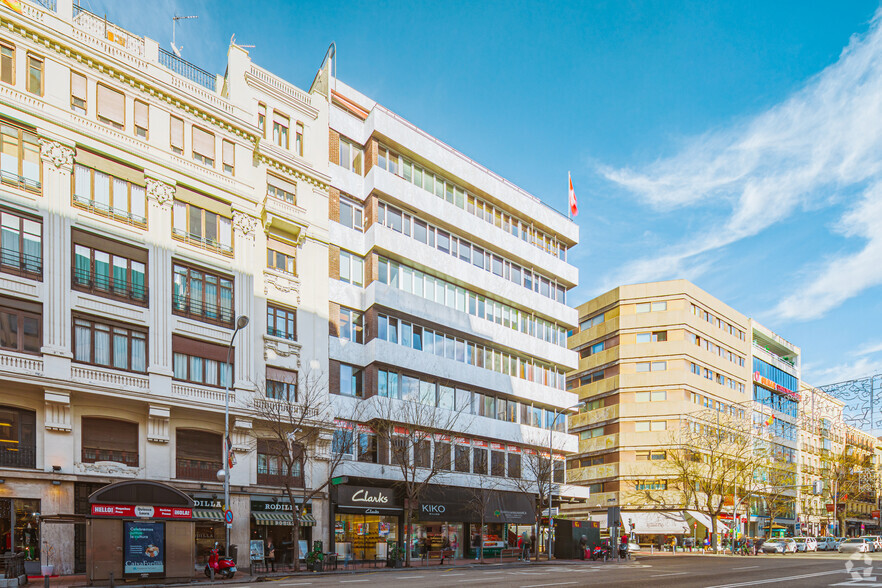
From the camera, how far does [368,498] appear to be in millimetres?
42312

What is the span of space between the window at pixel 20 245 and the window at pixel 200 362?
24.2 feet

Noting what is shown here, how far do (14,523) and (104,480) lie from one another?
380cm

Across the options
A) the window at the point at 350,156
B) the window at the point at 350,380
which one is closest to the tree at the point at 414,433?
the window at the point at 350,380

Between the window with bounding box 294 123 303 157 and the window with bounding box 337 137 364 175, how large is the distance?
3135mm

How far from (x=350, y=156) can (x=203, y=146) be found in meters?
11.1

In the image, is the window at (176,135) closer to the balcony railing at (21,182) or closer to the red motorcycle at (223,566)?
the balcony railing at (21,182)

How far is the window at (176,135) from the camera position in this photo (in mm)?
37406

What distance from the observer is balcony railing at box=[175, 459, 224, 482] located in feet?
114

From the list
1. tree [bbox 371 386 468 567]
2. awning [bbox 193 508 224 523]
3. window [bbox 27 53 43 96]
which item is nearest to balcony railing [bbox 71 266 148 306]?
window [bbox 27 53 43 96]

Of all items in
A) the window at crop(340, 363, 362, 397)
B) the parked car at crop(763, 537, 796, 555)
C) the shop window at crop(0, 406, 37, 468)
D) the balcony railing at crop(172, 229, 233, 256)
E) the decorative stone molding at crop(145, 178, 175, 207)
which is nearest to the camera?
the shop window at crop(0, 406, 37, 468)

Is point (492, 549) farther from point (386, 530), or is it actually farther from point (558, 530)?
point (386, 530)

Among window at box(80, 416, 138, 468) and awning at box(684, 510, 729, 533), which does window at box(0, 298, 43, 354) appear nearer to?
window at box(80, 416, 138, 468)

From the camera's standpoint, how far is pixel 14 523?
28703 millimetres

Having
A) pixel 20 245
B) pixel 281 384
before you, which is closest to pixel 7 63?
pixel 20 245
